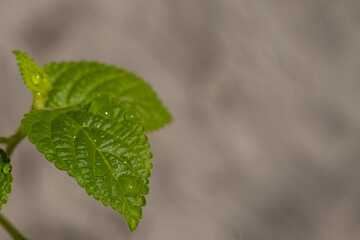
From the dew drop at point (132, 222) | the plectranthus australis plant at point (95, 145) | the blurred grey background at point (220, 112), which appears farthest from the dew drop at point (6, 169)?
the blurred grey background at point (220, 112)

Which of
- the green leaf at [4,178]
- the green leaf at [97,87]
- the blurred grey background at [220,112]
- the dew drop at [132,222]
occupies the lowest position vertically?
the green leaf at [4,178]

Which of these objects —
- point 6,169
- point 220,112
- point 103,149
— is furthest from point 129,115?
point 220,112

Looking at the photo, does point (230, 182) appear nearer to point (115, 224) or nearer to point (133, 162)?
point (115, 224)

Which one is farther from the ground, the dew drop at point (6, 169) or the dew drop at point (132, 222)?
Answer: the dew drop at point (132, 222)

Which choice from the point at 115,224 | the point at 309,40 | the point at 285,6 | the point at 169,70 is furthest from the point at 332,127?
the point at 115,224

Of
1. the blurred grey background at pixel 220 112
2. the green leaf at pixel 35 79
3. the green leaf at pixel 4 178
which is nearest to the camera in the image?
the green leaf at pixel 4 178

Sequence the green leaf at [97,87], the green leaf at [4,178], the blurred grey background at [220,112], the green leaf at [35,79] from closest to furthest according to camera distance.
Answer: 1. the green leaf at [4,178]
2. the green leaf at [35,79]
3. the green leaf at [97,87]
4. the blurred grey background at [220,112]

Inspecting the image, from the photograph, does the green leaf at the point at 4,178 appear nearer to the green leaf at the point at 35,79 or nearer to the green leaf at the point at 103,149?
the green leaf at the point at 103,149
